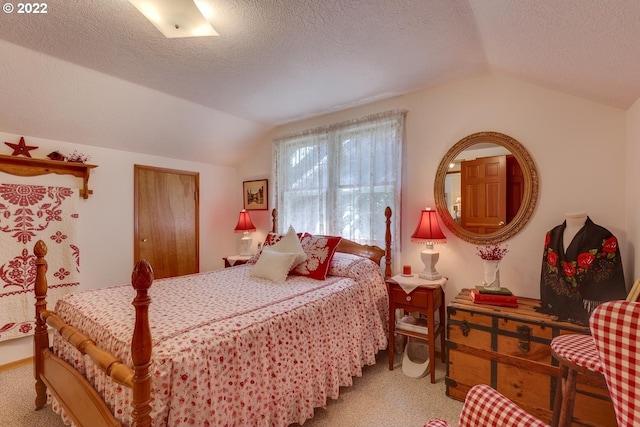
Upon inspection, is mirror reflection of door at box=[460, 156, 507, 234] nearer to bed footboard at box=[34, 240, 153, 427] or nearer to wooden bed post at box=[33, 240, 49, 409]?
bed footboard at box=[34, 240, 153, 427]

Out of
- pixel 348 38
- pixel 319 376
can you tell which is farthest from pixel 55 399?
pixel 348 38

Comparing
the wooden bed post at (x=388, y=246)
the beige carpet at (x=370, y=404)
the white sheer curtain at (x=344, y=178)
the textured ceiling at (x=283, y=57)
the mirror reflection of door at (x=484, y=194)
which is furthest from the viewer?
the white sheer curtain at (x=344, y=178)

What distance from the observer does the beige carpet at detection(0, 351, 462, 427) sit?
192 centimetres

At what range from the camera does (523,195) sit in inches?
95.0

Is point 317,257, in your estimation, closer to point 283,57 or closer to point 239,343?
point 239,343

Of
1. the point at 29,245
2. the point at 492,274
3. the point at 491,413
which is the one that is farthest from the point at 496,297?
the point at 29,245

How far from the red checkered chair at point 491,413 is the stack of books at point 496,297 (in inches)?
50.6

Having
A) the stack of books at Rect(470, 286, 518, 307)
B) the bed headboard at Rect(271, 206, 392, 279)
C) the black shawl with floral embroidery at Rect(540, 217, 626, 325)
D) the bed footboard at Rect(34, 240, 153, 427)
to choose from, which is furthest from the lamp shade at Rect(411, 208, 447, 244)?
the bed footboard at Rect(34, 240, 153, 427)

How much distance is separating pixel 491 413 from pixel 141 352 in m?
1.24

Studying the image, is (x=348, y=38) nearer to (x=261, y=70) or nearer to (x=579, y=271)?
(x=261, y=70)

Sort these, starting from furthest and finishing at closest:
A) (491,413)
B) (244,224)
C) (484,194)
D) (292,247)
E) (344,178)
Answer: (244,224), (344,178), (292,247), (484,194), (491,413)

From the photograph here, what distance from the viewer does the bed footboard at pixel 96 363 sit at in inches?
43.6

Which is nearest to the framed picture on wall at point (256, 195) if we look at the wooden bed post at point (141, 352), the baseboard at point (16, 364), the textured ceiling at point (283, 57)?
the textured ceiling at point (283, 57)

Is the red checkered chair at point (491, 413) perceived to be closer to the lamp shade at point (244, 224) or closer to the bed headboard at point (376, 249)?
the bed headboard at point (376, 249)
